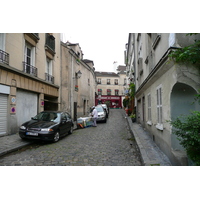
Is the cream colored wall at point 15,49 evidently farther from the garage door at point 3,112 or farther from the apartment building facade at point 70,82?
the apartment building facade at point 70,82

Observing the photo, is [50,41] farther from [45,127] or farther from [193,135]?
[193,135]

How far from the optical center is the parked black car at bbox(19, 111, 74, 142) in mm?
6828

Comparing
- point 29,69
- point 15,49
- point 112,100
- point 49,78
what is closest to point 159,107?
point 15,49

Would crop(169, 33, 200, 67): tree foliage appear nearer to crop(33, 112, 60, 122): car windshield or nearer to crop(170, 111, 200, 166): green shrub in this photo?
crop(170, 111, 200, 166): green shrub

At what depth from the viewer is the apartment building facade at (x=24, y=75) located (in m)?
8.22

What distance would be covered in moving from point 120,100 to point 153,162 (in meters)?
43.7

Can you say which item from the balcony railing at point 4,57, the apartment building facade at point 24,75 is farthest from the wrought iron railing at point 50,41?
the balcony railing at point 4,57

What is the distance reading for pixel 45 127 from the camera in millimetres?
7051

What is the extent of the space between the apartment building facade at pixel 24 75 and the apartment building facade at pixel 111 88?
1293 inches

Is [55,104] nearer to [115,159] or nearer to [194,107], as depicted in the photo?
[115,159]

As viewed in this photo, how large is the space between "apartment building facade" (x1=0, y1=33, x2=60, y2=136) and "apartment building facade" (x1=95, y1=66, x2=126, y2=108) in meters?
32.9

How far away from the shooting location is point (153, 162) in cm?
432

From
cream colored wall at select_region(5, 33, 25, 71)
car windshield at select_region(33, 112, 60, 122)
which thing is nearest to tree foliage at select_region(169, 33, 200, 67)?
car windshield at select_region(33, 112, 60, 122)

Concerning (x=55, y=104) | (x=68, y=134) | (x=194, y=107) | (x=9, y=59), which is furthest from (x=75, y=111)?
(x=194, y=107)
